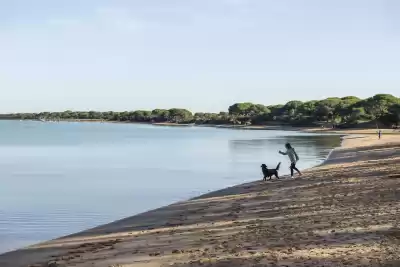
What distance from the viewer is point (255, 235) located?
1002cm

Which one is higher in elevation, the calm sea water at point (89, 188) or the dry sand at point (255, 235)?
the dry sand at point (255, 235)

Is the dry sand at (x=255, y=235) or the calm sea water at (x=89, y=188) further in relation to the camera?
the calm sea water at (x=89, y=188)

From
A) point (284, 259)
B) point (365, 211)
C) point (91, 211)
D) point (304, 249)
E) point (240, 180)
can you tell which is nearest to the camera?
point (284, 259)

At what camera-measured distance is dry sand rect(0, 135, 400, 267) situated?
8134 millimetres

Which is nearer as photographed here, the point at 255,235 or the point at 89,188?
the point at 255,235

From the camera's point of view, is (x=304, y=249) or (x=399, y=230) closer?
(x=304, y=249)

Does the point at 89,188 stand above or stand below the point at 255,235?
below

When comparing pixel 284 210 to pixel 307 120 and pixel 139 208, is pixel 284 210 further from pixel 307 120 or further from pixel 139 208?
pixel 307 120

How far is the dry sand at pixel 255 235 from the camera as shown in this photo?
8.13 meters

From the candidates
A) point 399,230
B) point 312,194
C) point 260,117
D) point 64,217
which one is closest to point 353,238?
point 399,230

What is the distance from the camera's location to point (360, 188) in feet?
52.2

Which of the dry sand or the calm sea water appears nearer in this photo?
the dry sand

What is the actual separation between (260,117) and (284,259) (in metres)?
159

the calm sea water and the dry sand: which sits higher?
the dry sand
